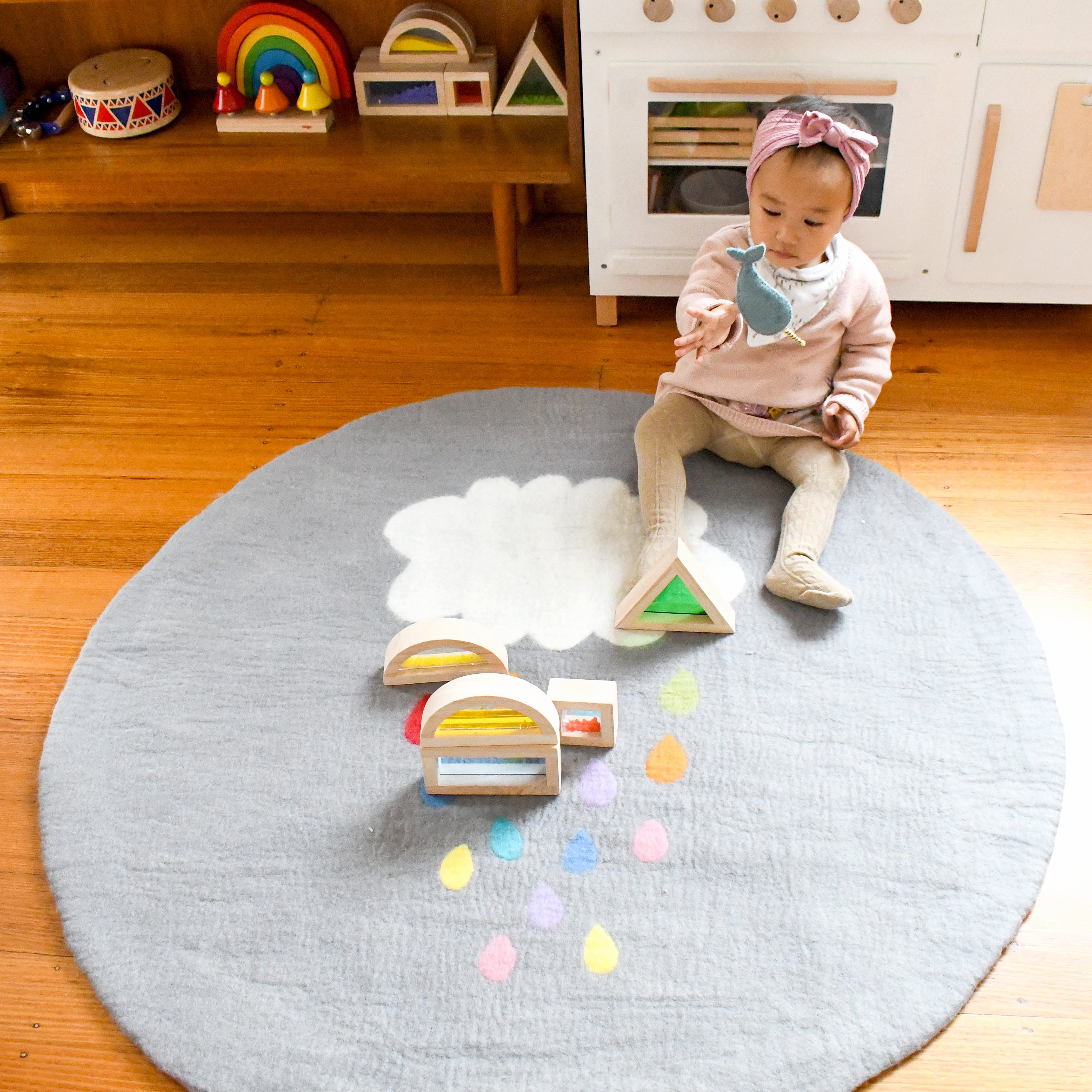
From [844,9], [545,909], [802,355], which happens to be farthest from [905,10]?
[545,909]

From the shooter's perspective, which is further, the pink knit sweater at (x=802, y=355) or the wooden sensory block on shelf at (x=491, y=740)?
the pink knit sweater at (x=802, y=355)

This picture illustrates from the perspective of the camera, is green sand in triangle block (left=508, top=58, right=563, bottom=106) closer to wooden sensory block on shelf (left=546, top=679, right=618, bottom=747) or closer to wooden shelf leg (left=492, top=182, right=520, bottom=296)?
wooden shelf leg (left=492, top=182, right=520, bottom=296)

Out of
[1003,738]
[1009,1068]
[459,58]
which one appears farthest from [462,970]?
[459,58]

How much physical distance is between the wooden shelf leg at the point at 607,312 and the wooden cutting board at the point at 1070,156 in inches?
25.7

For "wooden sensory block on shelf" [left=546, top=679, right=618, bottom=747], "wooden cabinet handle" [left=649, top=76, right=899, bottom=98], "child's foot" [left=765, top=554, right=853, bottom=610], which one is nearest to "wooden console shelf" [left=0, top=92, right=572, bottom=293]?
"wooden cabinet handle" [left=649, top=76, right=899, bottom=98]

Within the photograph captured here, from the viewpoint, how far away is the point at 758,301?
1.38 m

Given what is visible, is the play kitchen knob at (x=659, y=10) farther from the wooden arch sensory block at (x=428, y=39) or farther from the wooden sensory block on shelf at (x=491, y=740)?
the wooden sensory block on shelf at (x=491, y=740)

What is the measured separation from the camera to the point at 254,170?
1922mm

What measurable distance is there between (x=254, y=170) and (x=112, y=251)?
44cm

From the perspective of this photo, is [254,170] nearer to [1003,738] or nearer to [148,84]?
[148,84]

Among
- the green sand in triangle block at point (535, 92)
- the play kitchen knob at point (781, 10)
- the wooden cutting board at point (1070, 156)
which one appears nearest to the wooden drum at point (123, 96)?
the green sand in triangle block at point (535, 92)

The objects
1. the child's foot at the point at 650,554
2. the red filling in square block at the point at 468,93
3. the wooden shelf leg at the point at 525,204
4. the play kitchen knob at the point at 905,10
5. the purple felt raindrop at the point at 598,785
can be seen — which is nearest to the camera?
the purple felt raindrop at the point at 598,785

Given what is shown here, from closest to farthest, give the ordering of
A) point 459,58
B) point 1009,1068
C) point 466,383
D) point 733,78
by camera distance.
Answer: point 1009,1068 < point 733,78 < point 466,383 < point 459,58

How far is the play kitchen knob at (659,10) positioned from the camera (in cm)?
158
